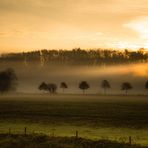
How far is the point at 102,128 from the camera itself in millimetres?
51156

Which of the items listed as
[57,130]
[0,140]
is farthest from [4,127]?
[0,140]

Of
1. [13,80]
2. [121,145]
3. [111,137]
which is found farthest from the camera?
[13,80]

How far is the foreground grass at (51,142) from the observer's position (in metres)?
35.8

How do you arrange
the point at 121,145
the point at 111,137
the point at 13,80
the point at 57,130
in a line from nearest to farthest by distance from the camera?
the point at 121,145 < the point at 111,137 < the point at 57,130 < the point at 13,80

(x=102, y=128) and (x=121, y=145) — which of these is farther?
(x=102, y=128)

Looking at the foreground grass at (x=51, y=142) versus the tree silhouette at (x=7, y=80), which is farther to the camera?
the tree silhouette at (x=7, y=80)

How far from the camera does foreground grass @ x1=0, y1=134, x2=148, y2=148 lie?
Answer: 35.8 meters

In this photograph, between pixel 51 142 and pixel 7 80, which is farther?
pixel 7 80

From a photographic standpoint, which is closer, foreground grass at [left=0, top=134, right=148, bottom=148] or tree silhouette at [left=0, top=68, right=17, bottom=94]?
foreground grass at [left=0, top=134, right=148, bottom=148]

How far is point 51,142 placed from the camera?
37.2m

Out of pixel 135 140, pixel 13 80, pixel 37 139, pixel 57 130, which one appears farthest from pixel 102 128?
pixel 13 80

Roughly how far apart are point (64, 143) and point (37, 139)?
11.3ft

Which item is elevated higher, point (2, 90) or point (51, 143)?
point (51, 143)

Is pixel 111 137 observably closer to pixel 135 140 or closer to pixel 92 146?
pixel 135 140
